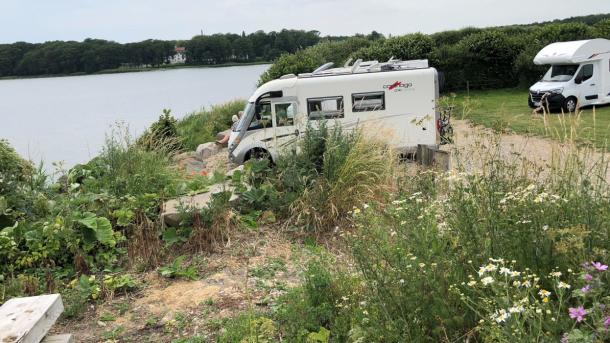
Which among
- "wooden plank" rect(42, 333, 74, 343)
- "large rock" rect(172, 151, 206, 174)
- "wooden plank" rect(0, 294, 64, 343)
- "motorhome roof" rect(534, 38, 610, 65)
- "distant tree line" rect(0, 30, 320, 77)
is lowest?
"large rock" rect(172, 151, 206, 174)

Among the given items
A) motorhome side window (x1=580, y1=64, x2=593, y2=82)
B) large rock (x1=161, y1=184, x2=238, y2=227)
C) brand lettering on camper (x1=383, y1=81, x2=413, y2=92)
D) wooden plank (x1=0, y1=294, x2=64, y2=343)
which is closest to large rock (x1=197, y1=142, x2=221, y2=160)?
brand lettering on camper (x1=383, y1=81, x2=413, y2=92)

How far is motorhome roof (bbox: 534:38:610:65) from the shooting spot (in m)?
18.0

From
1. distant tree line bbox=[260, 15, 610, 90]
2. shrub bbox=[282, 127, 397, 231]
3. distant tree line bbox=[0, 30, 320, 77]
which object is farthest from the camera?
distant tree line bbox=[260, 15, 610, 90]

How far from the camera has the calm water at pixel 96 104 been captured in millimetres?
10615

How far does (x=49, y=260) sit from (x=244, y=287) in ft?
6.27

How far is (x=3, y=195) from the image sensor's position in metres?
5.87

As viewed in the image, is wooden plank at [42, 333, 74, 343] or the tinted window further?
the tinted window

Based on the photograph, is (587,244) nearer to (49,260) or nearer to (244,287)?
(244,287)

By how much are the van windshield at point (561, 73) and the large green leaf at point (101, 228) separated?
54.7 feet

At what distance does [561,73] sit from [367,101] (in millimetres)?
10121

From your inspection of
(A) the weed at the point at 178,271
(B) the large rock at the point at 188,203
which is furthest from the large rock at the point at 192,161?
(A) the weed at the point at 178,271

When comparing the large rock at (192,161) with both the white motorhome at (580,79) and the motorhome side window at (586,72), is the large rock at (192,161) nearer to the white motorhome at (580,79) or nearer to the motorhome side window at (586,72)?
the white motorhome at (580,79)

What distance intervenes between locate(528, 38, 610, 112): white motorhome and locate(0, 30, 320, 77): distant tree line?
9662 mm

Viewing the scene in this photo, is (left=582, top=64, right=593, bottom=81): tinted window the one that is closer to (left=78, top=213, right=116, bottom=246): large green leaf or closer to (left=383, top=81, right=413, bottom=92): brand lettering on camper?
(left=383, top=81, right=413, bottom=92): brand lettering on camper
